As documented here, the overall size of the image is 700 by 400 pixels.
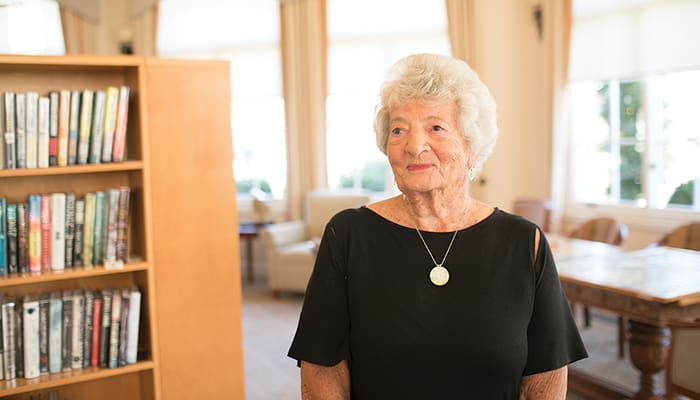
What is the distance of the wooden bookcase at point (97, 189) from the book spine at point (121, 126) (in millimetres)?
54

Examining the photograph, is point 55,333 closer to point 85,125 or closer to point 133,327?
point 133,327

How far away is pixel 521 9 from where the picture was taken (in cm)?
668

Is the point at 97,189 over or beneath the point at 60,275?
over

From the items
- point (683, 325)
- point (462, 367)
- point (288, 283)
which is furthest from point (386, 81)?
point (288, 283)

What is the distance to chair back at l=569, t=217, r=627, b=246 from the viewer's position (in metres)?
4.73

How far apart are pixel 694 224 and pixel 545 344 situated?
10.6 feet

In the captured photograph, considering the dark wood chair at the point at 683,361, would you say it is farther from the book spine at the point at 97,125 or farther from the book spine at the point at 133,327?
the book spine at the point at 97,125

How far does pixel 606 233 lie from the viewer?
15.8 feet

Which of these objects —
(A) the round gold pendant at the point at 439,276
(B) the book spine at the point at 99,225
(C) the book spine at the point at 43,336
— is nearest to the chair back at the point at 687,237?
(A) the round gold pendant at the point at 439,276

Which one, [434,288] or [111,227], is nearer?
[434,288]

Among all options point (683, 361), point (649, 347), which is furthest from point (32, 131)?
point (649, 347)

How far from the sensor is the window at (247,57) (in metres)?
7.64

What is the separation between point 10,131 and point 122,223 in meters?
0.58

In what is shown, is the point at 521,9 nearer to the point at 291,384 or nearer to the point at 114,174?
the point at 291,384
